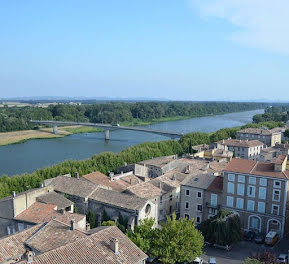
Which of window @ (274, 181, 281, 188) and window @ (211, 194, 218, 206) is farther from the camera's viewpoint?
window @ (211, 194, 218, 206)

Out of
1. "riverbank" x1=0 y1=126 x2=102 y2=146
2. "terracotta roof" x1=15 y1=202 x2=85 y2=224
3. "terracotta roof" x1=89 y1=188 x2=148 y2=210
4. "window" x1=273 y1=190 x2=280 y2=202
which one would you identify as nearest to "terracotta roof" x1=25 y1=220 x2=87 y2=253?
"terracotta roof" x1=15 y1=202 x2=85 y2=224

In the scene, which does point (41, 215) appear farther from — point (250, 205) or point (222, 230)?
point (250, 205)

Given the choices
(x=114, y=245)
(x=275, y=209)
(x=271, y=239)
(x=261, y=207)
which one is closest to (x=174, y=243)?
(x=114, y=245)

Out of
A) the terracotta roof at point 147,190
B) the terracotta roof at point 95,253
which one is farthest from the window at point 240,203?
the terracotta roof at point 95,253

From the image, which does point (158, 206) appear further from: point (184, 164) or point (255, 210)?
point (184, 164)

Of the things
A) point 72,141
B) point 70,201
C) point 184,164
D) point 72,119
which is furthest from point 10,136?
point 70,201

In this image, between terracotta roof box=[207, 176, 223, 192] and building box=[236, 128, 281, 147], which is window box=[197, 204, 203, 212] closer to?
terracotta roof box=[207, 176, 223, 192]

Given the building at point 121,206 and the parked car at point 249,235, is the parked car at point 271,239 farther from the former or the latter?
the building at point 121,206
